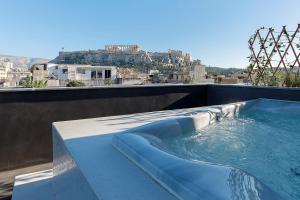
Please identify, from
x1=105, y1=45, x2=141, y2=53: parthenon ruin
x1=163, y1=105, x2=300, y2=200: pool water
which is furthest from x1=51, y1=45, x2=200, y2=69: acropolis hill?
x1=163, y1=105, x2=300, y2=200: pool water

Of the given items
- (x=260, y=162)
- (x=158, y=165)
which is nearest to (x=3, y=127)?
(x=158, y=165)

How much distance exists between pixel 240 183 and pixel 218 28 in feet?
40.5

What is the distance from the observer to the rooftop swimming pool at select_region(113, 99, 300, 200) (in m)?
1.07

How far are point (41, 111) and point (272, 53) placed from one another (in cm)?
501

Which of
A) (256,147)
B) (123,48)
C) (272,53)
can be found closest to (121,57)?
(123,48)

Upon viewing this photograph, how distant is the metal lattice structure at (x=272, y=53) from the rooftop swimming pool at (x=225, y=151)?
2.02 meters

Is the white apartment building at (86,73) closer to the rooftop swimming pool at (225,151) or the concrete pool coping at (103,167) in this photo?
the rooftop swimming pool at (225,151)

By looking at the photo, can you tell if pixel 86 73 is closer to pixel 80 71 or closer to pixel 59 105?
pixel 80 71

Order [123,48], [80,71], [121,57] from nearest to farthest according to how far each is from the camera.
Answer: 1. [80,71]
2. [121,57]
3. [123,48]

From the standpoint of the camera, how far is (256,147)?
7.74 ft

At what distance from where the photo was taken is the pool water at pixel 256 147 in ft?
5.68

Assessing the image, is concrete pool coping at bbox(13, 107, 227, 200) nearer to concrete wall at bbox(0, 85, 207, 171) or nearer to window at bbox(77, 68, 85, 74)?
concrete wall at bbox(0, 85, 207, 171)

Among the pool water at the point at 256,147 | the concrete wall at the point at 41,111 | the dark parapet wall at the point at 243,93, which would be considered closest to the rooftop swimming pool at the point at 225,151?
the pool water at the point at 256,147

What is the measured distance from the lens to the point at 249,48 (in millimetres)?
6062
